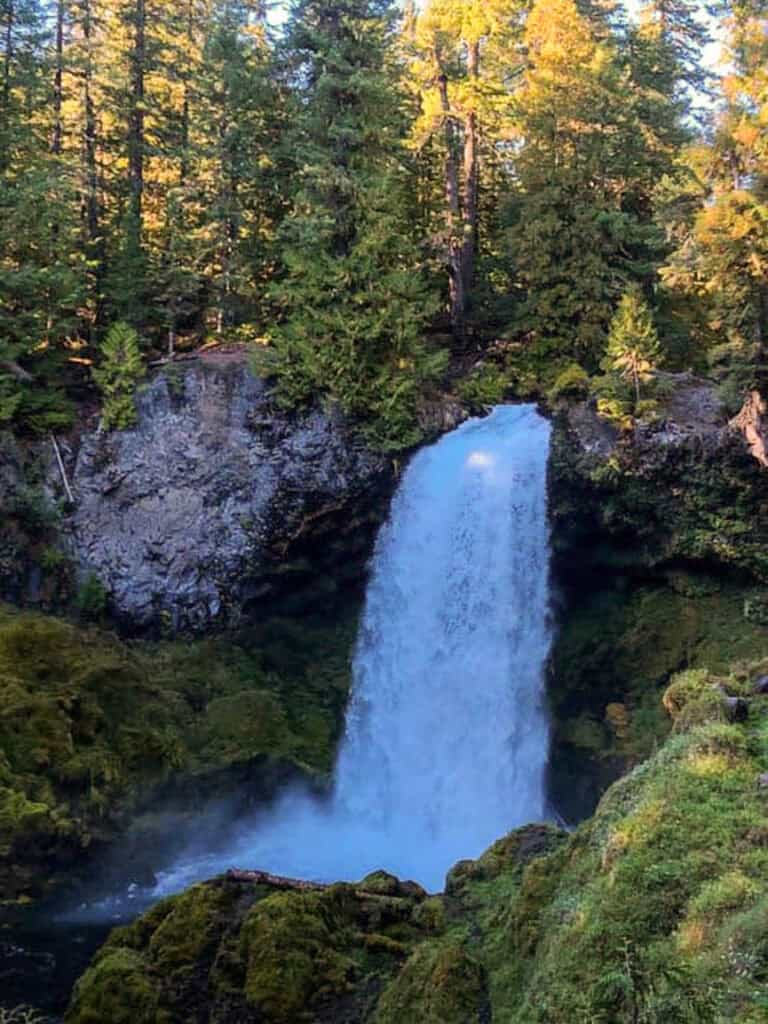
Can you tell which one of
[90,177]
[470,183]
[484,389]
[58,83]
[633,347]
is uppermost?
[58,83]

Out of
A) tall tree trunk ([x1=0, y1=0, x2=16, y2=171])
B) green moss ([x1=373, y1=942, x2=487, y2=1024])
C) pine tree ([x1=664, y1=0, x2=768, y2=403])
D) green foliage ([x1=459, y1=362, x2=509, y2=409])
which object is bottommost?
green moss ([x1=373, y1=942, x2=487, y2=1024])

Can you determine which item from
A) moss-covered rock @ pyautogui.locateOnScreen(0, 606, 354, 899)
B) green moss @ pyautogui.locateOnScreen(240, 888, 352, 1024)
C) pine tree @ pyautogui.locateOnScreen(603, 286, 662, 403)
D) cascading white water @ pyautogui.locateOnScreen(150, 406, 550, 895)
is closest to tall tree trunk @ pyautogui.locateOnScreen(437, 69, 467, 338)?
cascading white water @ pyautogui.locateOnScreen(150, 406, 550, 895)

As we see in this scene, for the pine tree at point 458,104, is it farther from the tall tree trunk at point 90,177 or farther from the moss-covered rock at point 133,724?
the moss-covered rock at point 133,724

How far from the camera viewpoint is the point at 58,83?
877 inches

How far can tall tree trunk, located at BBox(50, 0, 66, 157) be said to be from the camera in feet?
71.5

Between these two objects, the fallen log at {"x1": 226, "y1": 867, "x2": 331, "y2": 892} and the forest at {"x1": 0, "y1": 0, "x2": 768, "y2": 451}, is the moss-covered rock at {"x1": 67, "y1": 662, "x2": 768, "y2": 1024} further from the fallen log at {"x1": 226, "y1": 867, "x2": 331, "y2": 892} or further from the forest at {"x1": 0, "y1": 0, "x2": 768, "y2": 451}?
the forest at {"x1": 0, "y1": 0, "x2": 768, "y2": 451}

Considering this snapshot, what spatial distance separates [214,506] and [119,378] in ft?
11.7

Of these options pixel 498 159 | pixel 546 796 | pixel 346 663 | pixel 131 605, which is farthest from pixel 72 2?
pixel 546 796

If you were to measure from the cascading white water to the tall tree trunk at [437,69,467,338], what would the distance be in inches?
276

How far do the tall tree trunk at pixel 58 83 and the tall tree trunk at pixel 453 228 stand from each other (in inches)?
399

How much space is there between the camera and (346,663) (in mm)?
17297

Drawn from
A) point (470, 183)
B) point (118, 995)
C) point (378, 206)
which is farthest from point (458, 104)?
point (118, 995)

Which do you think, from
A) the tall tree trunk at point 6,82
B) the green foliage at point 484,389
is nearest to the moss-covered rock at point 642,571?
the green foliage at point 484,389

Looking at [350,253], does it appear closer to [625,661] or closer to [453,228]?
[453,228]
